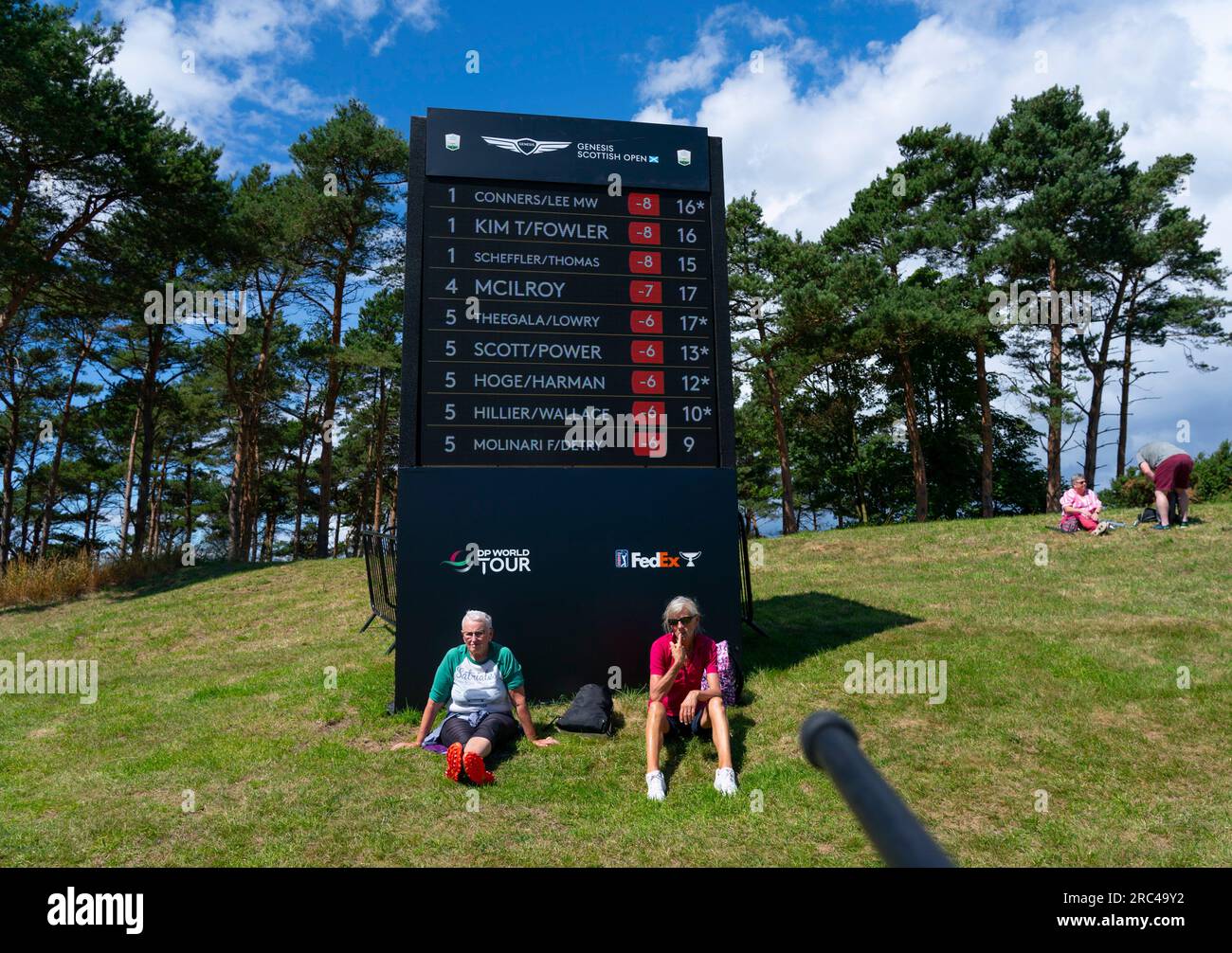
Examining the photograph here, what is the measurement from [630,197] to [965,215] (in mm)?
26568

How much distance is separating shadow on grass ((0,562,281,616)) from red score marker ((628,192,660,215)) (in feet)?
50.3

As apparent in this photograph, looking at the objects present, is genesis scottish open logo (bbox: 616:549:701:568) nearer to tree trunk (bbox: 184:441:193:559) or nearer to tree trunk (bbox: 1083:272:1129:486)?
tree trunk (bbox: 1083:272:1129:486)

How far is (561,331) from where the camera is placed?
8.09 metres

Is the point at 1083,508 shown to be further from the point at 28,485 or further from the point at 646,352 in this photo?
the point at 28,485

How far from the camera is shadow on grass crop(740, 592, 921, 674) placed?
8773 mm

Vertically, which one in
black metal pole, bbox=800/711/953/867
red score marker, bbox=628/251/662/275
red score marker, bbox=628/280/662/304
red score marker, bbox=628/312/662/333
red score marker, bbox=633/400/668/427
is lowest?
black metal pole, bbox=800/711/953/867

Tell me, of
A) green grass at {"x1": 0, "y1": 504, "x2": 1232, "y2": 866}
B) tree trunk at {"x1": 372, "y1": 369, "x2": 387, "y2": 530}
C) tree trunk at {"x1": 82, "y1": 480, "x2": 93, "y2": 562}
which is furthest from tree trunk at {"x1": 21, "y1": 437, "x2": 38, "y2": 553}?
green grass at {"x1": 0, "y1": 504, "x2": 1232, "y2": 866}

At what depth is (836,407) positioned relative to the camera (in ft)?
131

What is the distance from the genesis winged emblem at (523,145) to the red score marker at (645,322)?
2.11 meters

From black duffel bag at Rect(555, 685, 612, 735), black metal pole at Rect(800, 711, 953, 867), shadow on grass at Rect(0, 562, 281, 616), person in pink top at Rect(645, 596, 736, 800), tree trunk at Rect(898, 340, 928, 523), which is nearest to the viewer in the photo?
black metal pole at Rect(800, 711, 953, 867)

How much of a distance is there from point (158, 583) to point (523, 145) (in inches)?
634

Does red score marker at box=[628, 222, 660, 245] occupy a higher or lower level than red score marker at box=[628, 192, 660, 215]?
lower
